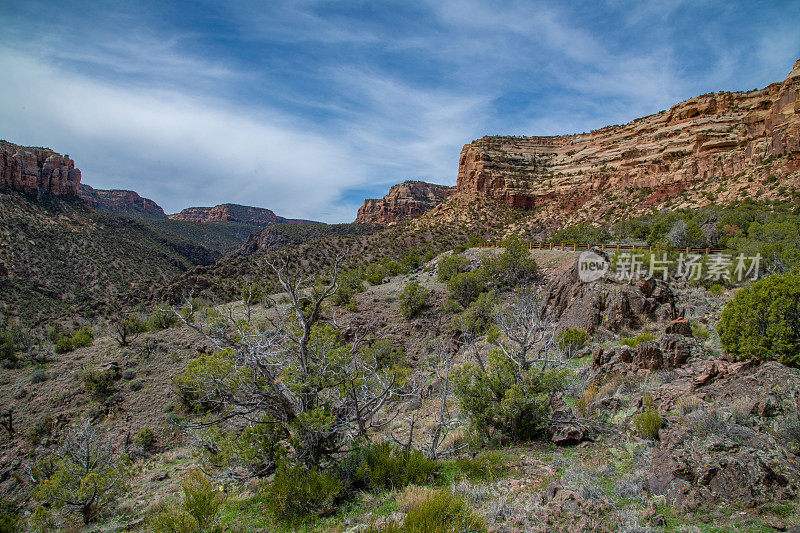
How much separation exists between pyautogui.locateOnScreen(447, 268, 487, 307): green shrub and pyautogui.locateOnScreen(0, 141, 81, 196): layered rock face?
7722 centimetres

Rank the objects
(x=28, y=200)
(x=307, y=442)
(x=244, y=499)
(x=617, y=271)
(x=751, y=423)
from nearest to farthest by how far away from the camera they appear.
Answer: (x=751, y=423) → (x=307, y=442) → (x=244, y=499) → (x=617, y=271) → (x=28, y=200)

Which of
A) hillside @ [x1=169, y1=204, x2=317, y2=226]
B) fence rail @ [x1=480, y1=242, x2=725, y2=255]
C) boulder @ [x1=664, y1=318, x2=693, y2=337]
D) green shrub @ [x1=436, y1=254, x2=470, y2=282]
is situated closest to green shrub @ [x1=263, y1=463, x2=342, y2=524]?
boulder @ [x1=664, y1=318, x2=693, y2=337]

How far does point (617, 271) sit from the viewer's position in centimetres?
1691

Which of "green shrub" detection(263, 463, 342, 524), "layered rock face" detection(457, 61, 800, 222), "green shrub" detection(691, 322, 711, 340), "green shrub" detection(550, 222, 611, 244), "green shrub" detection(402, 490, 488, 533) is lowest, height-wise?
"green shrub" detection(263, 463, 342, 524)

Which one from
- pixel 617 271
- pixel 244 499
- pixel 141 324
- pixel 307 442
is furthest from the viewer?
pixel 141 324

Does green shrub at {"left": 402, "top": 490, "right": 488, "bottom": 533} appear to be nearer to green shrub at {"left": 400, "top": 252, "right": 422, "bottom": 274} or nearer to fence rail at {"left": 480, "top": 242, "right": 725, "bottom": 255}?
fence rail at {"left": 480, "top": 242, "right": 725, "bottom": 255}

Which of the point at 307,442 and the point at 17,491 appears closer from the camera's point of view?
the point at 307,442

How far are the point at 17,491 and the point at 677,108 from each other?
76657 millimetres

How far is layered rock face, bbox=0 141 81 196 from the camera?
58.7m

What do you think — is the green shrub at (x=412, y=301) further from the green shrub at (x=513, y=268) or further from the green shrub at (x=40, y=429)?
the green shrub at (x=40, y=429)

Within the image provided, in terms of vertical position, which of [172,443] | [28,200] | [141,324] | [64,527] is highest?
[28,200]

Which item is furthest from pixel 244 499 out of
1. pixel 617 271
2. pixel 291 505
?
pixel 617 271

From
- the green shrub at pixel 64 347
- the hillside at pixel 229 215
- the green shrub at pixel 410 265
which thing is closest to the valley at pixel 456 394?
the green shrub at pixel 64 347

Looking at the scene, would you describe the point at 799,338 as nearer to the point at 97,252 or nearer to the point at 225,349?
the point at 225,349
